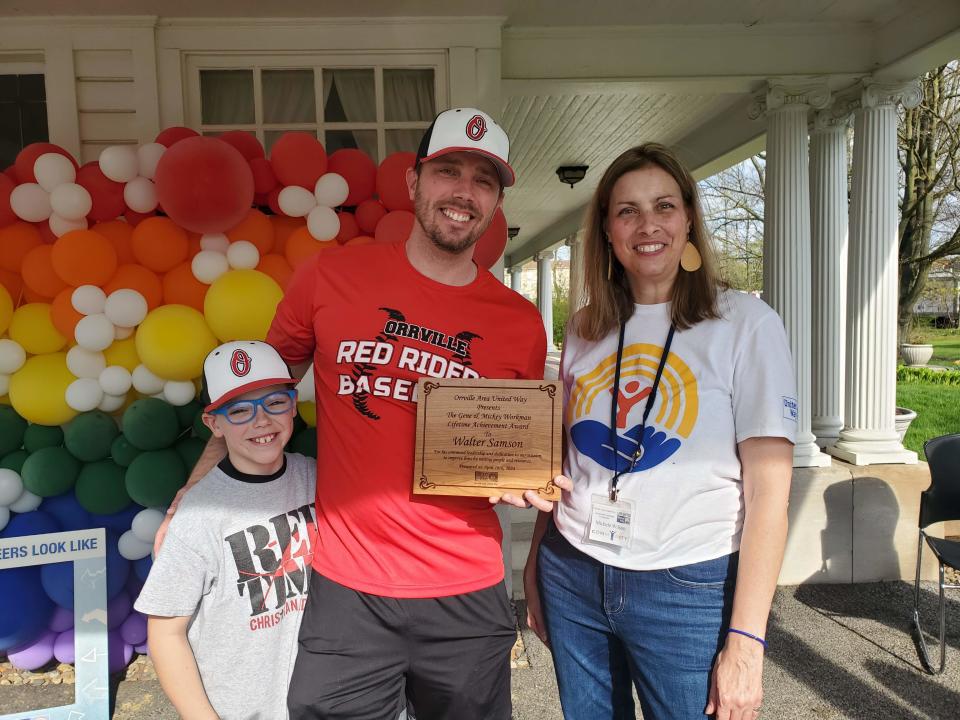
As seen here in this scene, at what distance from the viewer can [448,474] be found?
62.6 inches

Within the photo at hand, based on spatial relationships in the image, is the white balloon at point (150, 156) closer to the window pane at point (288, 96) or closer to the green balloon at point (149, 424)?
the window pane at point (288, 96)

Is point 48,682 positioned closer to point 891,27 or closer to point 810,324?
point 810,324

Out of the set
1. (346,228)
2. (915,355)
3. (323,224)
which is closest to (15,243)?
(323,224)

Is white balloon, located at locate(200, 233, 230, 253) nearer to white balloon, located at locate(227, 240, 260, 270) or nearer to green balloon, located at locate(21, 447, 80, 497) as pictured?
white balloon, located at locate(227, 240, 260, 270)

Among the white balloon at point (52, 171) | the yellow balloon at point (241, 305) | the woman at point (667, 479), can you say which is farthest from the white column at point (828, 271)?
the white balloon at point (52, 171)

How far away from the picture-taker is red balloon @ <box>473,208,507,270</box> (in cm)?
322

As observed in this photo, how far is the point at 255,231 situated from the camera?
10.4ft

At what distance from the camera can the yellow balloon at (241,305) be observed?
2.87 m

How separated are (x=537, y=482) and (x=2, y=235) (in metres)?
2.95

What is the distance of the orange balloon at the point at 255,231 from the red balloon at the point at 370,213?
1.49ft

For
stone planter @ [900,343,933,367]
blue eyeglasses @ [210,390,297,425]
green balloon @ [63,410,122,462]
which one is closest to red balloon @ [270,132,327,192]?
green balloon @ [63,410,122,462]

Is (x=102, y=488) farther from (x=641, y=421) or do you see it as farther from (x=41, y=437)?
(x=641, y=421)

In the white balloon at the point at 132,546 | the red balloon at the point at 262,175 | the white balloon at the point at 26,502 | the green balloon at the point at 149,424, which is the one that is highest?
the red balloon at the point at 262,175

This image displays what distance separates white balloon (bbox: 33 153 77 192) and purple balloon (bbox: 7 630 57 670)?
221 cm
